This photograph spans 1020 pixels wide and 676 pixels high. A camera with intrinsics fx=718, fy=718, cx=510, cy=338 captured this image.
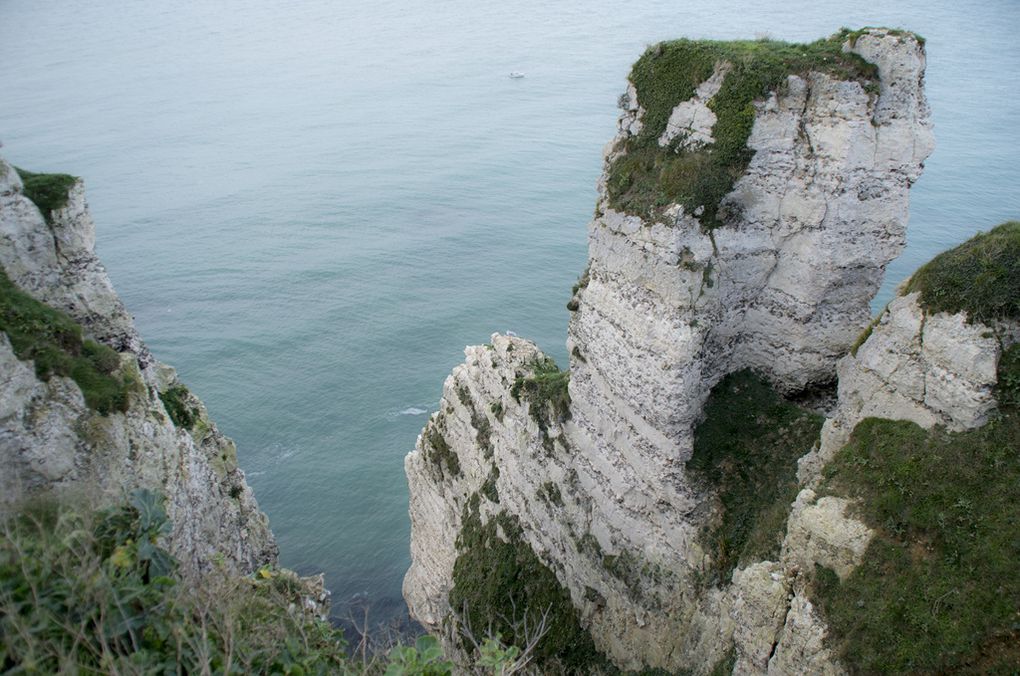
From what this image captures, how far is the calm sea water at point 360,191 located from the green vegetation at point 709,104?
2754 centimetres

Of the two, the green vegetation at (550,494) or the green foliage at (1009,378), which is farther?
the green vegetation at (550,494)

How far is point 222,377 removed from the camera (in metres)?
51.6

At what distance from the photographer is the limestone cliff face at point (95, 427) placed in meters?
18.5

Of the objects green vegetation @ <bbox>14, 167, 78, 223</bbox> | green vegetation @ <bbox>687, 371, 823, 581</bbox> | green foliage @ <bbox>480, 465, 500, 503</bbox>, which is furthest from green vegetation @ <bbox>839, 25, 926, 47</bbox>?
green vegetation @ <bbox>14, 167, 78, 223</bbox>

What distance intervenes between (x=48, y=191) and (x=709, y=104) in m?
20.6

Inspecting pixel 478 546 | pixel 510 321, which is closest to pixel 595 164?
pixel 510 321

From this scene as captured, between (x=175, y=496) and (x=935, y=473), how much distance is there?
800 inches

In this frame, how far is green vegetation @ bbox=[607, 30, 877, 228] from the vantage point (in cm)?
1816

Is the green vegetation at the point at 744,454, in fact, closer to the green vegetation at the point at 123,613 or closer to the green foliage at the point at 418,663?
the green foliage at the point at 418,663

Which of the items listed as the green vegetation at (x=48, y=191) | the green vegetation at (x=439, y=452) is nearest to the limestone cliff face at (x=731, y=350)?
the green vegetation at (x=439, y=452)

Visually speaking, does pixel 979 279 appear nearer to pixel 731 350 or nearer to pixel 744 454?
pixel 731 350

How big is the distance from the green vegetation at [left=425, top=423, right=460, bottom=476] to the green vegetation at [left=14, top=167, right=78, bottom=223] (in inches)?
666

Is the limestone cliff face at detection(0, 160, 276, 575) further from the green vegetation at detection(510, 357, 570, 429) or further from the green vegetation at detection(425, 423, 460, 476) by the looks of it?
the green vegetation at detection(510, 357, 570, 429)

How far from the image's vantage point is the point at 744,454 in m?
20.3
